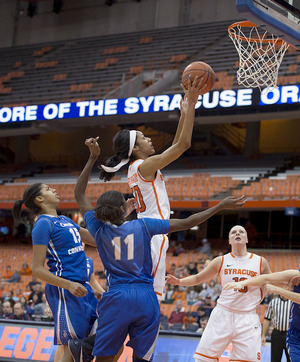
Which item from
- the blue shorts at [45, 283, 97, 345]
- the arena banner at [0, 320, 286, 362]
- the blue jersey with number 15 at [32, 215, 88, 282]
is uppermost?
the blue jersey with number 15 at [32, 215, 88, 282]

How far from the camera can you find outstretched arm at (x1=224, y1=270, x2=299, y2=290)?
18.5 feet

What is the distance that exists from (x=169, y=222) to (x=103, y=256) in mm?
524

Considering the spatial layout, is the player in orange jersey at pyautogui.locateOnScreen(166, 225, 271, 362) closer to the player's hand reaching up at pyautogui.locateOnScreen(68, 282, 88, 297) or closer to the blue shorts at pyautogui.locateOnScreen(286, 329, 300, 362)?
the blue shorts at pyautogui.locateOnScreen(286, 329, 300, 362)

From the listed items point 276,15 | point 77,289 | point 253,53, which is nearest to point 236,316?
point 77,289

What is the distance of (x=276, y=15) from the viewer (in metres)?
5.81

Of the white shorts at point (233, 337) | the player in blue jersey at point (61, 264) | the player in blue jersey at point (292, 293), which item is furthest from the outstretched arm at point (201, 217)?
the white shorts at point (233, 337)

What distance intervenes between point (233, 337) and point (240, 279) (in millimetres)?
614

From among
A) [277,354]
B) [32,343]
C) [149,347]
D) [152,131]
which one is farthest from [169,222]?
[152,131]

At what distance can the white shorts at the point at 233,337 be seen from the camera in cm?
593

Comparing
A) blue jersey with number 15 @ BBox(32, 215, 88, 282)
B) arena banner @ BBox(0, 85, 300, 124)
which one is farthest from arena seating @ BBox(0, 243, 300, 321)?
blue jersey with number 15 @ BBox(32, 215, 88, 282)

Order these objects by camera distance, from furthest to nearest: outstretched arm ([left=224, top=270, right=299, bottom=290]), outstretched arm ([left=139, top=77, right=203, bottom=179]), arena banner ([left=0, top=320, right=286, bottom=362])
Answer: arena banner ([left=0, top=320, right=286, bottom=362]) < outstretched arm ([left=224, top=270, right=299, bottom=290]) < outstretched arm ([left=139, top=77, right=203, bottom=179])

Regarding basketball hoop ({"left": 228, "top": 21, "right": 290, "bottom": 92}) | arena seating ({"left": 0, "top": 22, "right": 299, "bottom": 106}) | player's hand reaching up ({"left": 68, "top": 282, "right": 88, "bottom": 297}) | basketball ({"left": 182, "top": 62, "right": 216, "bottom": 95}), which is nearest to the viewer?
player's hand reaching up ({"left": 68, "top": 282, "right": 88, "bottom": 297})

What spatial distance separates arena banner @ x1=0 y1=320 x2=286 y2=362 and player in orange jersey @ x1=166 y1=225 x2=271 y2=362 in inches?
78.6

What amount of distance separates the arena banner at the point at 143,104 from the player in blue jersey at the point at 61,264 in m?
11.7
